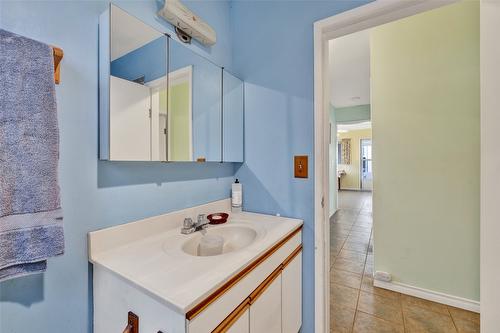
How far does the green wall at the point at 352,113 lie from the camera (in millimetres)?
4923

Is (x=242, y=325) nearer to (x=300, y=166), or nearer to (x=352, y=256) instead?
(x=300, y=166)

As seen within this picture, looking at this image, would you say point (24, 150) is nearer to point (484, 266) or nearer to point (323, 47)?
point (323, 47)

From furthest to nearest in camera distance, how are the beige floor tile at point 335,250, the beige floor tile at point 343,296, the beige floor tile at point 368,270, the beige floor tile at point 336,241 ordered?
1. the beige floor tile at point 336,241
2. the beige floor tile at point 335,250
3. the beige floor tile at point 368,270
4. the beige floor tile at point 343,296

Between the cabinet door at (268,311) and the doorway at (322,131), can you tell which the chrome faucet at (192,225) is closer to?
the cabinet door at (268,311)

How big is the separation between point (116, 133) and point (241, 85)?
0.92 meters

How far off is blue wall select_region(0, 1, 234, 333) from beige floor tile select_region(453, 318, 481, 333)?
2.24 m

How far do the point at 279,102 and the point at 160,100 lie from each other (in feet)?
2.32

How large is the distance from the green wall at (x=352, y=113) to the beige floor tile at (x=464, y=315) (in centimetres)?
408

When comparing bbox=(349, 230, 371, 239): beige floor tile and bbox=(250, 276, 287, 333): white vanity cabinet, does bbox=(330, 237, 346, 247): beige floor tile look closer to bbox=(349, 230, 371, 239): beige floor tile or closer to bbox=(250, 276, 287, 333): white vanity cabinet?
bbox=(349, 230, 371, 239): beige floor tile

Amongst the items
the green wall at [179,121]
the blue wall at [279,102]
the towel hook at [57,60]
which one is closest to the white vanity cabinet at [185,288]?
the blue wall at [279,102]

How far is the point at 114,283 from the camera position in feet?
2.35

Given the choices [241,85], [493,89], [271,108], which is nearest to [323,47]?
[271,108]

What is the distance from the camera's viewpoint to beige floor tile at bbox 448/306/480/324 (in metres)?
1.58

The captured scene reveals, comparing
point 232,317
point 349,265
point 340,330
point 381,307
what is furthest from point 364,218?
point 232,317
